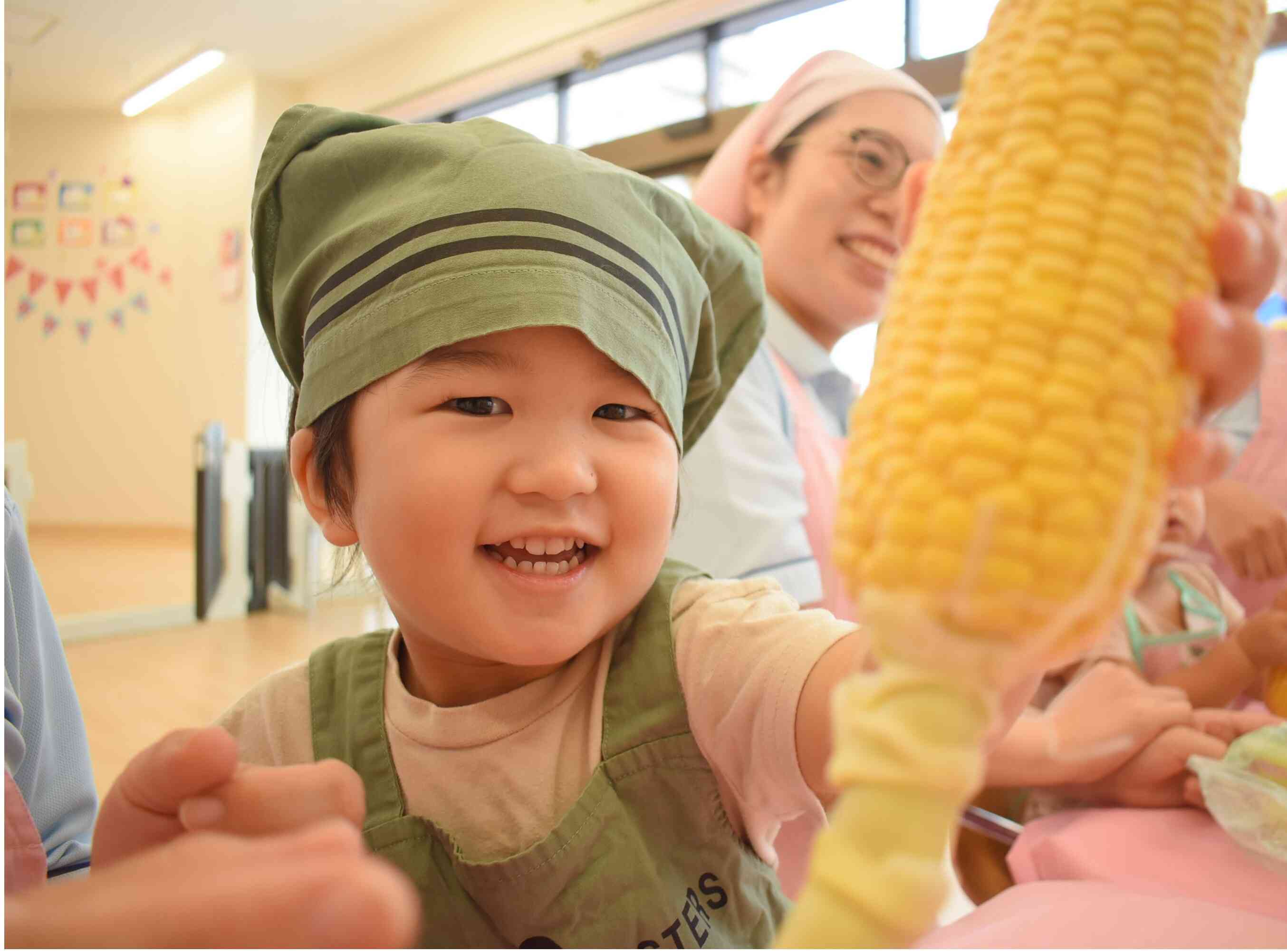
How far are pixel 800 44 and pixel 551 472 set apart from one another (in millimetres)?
746

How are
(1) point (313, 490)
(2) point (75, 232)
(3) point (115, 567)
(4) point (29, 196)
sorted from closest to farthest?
(1) point (313, 490) → (4) point (29, 196) → (2) point (75, 232) → (3) point (115, 567)

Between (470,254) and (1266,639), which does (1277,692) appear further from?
(470,254)

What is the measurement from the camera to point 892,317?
0.22 metres

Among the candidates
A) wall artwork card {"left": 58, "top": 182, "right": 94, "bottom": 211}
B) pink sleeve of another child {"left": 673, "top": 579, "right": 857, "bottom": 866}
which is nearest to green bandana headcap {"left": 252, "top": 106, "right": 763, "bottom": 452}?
pink sleeve of another child {"left": 673, "top": 579, "right": 857, "bottom": 866}

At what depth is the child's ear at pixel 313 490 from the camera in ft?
1.74

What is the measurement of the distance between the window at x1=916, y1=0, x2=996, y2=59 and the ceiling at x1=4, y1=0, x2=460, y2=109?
0.39 m

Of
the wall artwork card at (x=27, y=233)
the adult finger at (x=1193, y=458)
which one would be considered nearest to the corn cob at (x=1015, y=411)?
the adult finger at (x=1193, y=458)

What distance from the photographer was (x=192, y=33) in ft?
2.56

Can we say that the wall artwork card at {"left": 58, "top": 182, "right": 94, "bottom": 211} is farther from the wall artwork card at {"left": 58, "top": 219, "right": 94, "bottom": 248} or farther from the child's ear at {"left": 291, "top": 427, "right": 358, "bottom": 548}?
the child's ear at {"left": 291, "top": 427, "right": 358, "bottom": 548}

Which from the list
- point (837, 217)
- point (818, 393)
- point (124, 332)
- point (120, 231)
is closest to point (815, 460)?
point (818, 393)

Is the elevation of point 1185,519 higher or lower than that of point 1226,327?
lower

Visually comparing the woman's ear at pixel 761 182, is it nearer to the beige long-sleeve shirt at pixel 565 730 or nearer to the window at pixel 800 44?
the window at pixel 800 44

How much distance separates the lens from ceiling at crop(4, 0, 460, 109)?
0.72m

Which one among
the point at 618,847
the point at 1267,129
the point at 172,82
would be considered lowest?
the point at 618,847
